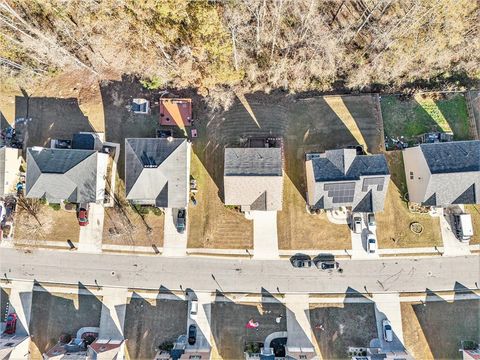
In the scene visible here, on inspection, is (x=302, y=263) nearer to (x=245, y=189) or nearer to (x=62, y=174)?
(x=245, y=189)

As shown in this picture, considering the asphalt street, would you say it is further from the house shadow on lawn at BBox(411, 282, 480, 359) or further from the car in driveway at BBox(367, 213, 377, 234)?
the car in driveway at BBox(367, 213, 377, 234)

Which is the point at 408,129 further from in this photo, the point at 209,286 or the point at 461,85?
the point at 209,286

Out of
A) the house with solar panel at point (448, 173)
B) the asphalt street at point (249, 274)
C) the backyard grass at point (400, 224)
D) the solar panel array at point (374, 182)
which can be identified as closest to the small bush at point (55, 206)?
the asphalt street at point (249, 274)

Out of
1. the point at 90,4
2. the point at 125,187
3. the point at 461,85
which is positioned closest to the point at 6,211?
the point at 125,187

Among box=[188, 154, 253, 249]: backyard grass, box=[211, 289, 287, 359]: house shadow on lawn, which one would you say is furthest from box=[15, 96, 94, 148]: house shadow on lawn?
box=[211, 289, 287, 359]: house shadow on lawn

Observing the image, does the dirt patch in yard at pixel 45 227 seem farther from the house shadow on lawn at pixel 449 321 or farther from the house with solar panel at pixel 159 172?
the house shadow on lawn at pixel 449 321

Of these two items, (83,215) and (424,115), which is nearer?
(83,215)

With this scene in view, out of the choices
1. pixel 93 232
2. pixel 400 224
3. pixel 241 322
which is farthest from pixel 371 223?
pixel 93 232
